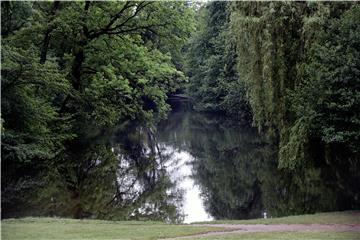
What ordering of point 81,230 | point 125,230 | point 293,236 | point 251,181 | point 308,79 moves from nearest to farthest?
point 293,236 → point 81,230 → point 125,230 → point 308,79 → point 251,181

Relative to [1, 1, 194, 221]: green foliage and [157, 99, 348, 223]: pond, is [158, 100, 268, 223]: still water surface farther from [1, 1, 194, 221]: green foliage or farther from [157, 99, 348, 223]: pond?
[1, 1, 194, 221]: green foliage

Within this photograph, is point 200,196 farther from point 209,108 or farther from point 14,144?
point 209,108

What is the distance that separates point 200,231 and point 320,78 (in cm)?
860

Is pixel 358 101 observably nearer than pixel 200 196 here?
Yes

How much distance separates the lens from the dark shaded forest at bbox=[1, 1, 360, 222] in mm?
17609

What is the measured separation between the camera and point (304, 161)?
1938 centimetres

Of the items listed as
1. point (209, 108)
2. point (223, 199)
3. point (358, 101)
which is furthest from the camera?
point (209, 108)

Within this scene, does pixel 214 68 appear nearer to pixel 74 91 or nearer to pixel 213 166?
pixel 213 166

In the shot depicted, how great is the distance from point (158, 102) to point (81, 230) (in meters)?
19.0

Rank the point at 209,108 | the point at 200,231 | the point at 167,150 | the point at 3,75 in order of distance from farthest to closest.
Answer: the point at 209,108 < the point at 167,150 < the point at 3,75 < the point at 200,231

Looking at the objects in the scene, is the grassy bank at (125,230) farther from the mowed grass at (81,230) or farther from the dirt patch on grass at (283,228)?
the dirt patch on grass at (283,228)

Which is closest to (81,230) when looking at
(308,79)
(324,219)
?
(324,219)

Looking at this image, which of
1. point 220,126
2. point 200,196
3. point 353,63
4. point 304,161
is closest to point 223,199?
point 200,196

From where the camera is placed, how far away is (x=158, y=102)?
3061cm
